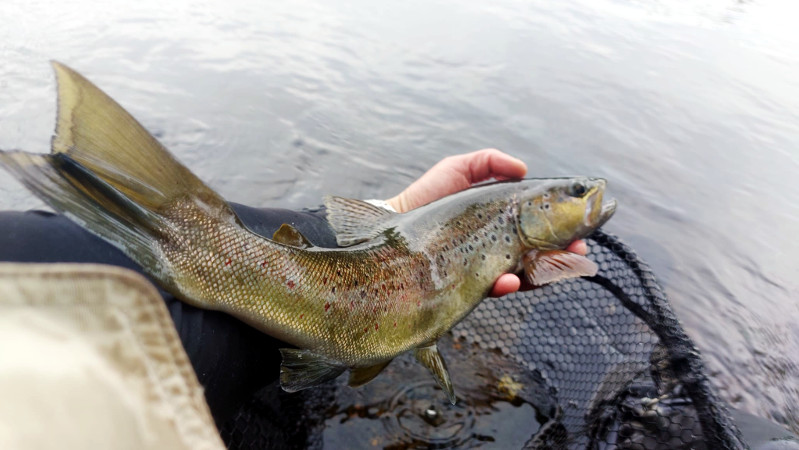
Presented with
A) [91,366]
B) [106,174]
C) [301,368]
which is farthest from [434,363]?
[91,366]

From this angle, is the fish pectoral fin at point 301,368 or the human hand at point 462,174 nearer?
the fish pectoral fin at point 301,368

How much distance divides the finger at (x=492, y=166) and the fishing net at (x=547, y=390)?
2.26 ft

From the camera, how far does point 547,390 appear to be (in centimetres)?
292

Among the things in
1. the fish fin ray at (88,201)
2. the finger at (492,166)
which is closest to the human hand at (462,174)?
the finger at (492,166)

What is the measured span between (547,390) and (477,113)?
6.12m

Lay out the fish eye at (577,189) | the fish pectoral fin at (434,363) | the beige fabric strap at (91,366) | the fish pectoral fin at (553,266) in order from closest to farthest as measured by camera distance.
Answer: the beige fabric strap at (91,366)
the fish pectoral fin at (434,363)
the fish pectoral fin at (553,266)
the fish eye at (577,189)

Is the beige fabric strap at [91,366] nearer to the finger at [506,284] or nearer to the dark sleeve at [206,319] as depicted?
the dark sleeve at [206,319]

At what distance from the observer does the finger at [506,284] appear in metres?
2.25

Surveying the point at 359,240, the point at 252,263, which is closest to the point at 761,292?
the point at 359,240

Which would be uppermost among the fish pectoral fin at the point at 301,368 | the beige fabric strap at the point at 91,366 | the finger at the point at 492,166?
the beige fabric strap at the point at 91,366

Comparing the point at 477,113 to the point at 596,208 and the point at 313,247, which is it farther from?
the point at 313,247

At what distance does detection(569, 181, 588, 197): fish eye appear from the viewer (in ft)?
7.98

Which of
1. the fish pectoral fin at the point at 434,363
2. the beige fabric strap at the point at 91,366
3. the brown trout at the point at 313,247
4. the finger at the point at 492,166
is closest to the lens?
the beige fabric strap at the point at 91,366

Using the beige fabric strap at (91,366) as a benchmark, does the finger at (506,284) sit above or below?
below
